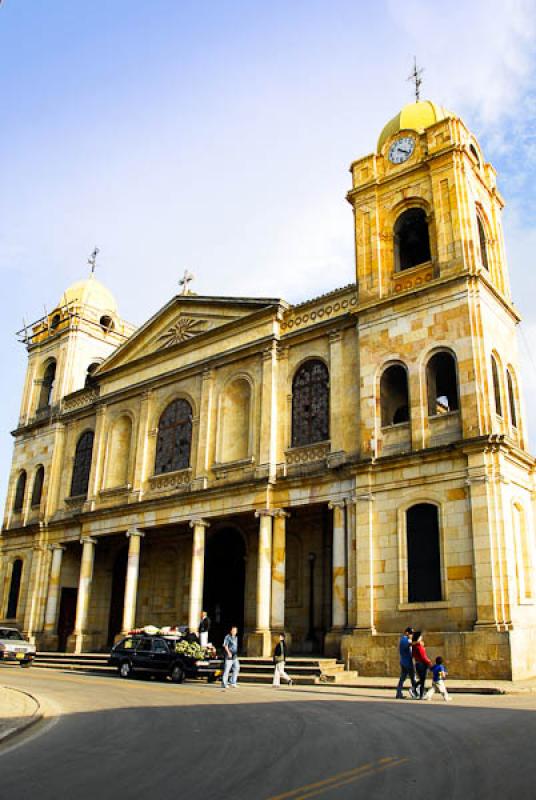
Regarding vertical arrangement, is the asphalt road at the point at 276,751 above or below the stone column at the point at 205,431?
below

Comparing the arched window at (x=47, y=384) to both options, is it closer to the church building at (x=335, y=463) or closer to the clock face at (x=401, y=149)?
the church building at (x=335, y=463)

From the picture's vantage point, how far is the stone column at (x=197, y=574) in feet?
84.9

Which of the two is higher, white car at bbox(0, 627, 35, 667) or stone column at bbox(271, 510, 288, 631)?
stone column at bbox(271, 510, 288, 631)

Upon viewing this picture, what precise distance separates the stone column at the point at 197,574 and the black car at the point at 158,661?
12.0 ft

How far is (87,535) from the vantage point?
105 feet

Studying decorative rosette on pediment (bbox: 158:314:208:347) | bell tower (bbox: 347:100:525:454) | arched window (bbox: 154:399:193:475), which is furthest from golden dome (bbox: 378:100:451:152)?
arched window (bbox: 154:399:193:475)

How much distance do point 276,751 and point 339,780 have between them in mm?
1827

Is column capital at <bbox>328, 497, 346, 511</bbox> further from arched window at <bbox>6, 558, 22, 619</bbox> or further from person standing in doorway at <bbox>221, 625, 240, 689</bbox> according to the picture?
arched window at <bbox>6, 558, 22, 619</bbox>

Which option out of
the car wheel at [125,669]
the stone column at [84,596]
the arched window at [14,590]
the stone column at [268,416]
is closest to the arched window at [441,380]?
the stone column at [268,416]

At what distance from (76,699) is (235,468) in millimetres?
12310

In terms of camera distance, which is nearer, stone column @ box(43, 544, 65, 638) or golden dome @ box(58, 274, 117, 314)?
stone column @ box(43, 544, 65, 638)

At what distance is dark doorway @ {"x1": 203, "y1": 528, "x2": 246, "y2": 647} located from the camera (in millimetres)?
28641

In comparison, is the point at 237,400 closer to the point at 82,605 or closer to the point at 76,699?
the point at 82,605

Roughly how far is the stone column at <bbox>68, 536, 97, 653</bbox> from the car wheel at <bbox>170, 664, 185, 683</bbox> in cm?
1123
